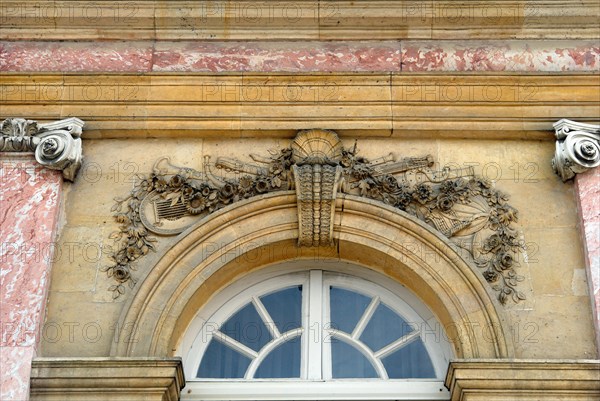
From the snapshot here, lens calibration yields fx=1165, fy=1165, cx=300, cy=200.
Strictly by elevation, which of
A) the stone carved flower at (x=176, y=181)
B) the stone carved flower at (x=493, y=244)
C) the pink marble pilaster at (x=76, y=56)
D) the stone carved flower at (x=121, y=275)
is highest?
the pink marble pilaster at (x=76, y=56)

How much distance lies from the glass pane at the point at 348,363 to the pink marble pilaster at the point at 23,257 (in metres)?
2.08

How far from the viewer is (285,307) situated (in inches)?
339

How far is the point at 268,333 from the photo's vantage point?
8.44 meters

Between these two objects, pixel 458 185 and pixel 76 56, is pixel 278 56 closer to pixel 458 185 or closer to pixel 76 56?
pixel 76 56

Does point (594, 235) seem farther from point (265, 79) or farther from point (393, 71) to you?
point (265, 79)

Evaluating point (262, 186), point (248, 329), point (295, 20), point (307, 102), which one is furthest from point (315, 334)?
point (295, 20)

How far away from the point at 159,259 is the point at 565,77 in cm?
338

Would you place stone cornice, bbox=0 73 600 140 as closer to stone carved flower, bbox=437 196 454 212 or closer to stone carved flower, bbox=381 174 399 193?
stone carved flower, bbox=381 174 399 193

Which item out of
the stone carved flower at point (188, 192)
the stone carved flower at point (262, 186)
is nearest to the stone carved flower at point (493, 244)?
the stone carved flower at point (262, 186)

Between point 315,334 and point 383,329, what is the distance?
0.50 metres

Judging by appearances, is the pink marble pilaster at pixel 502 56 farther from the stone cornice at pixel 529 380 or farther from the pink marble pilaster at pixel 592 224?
the stone cornice at pixel 529 380

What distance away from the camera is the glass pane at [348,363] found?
8.25 meters

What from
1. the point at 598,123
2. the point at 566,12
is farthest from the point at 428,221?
the point at 566,12

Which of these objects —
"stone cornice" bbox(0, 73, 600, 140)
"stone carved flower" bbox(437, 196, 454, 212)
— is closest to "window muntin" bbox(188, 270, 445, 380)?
"stone carved flower" bbox(437, 196, 454, 212)
